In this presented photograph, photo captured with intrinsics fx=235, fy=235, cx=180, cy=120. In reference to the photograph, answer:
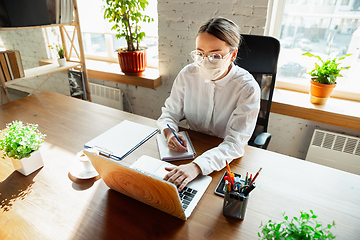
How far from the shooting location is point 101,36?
2.89m

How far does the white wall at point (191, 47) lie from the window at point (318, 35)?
0.26 meters

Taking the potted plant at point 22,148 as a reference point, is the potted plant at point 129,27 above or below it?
above

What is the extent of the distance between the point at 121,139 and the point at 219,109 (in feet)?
1.78

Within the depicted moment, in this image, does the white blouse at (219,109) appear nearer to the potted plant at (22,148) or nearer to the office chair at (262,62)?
the office chair at (262,62)

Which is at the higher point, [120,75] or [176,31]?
[176,31]

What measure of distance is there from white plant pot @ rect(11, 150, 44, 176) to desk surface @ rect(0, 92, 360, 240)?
22 mm

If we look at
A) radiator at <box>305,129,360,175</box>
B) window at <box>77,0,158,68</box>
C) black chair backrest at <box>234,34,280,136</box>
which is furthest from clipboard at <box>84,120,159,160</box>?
window at <box>77,0,158,68</box>

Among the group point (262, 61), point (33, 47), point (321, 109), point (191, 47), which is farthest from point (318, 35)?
point (33, 47)

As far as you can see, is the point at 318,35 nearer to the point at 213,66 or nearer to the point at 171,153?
the point at 213,66

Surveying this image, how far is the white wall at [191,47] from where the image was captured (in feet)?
5.95

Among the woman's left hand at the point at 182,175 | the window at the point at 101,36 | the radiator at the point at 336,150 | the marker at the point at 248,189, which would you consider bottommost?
the radiator at the point at 336,150

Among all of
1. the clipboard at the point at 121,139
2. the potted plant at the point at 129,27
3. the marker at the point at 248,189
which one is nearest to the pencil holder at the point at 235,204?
the marker at the point at 248,189

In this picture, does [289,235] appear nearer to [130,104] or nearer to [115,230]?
[115,230]

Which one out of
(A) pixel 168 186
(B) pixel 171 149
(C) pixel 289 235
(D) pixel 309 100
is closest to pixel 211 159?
(B) pixel 171 149
